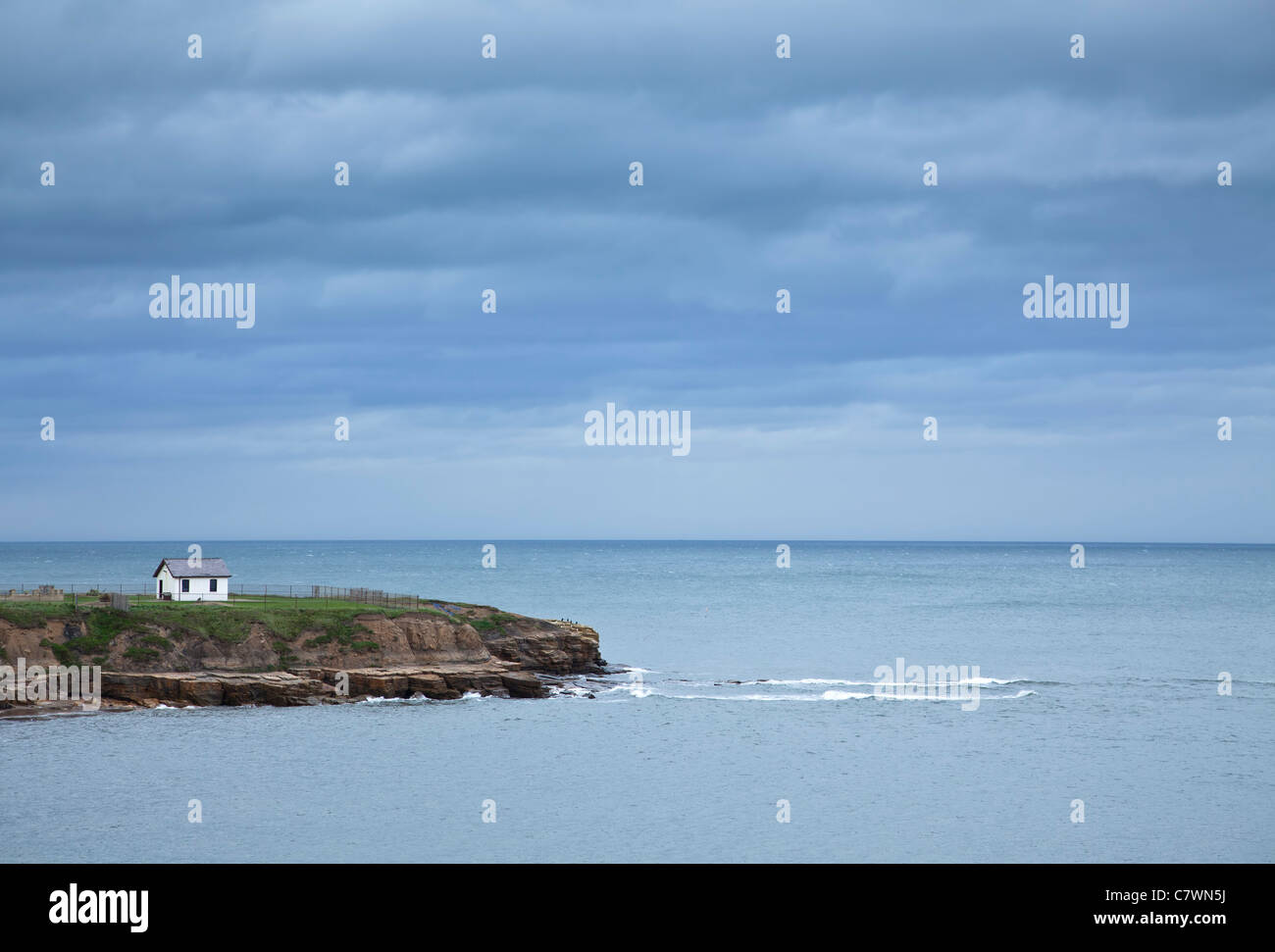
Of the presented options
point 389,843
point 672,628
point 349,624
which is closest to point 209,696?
point 349,624

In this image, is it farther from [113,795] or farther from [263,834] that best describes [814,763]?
[113,795]

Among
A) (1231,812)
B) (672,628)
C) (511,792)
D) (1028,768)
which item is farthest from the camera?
(672,628)

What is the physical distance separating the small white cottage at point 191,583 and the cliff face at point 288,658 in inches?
260

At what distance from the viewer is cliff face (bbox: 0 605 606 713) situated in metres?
69.6

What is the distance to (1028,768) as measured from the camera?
55.2 m

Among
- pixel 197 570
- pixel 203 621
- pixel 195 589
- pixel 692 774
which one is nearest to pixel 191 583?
Result: pixel 195 589

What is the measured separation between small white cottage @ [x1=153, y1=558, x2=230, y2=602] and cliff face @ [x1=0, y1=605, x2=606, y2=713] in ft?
21.7

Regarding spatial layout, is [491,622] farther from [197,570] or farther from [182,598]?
[182,598]

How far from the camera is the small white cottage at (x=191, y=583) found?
279ft

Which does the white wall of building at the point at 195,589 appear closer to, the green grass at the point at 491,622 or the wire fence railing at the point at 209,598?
the wire fence railing at the point at 209,598

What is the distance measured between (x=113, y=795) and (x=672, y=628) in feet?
276

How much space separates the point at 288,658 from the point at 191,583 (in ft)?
51.0

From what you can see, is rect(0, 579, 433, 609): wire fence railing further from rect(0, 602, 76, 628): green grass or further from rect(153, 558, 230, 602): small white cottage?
rect(0, 602, 76, 628): green grass

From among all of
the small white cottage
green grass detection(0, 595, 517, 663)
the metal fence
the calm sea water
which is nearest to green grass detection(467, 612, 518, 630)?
green grass detection(0, 595, 517, 663)
